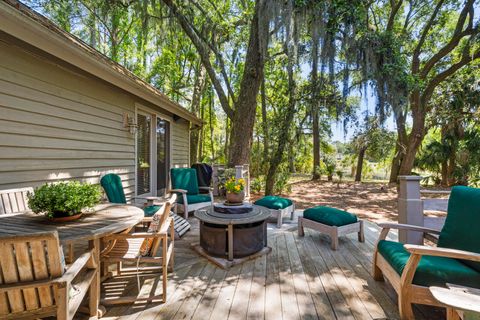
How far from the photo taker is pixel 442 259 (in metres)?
1.95

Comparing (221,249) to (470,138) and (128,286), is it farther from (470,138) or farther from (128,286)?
(470,138)

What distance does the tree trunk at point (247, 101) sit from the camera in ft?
19.5

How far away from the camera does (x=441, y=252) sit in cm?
164

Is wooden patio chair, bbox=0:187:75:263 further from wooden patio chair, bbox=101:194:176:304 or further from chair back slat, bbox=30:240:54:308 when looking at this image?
chair back slat, bbox=30:240:54:308

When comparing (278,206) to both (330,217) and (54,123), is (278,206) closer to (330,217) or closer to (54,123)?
(330,217)

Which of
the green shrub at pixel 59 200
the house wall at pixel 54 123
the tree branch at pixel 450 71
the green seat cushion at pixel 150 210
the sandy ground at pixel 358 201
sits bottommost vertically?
the sandy ground at pixel 358 201

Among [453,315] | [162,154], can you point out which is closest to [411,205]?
[453,315]

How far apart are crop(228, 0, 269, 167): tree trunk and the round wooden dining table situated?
4.17 metres

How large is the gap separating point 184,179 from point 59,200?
3223mm

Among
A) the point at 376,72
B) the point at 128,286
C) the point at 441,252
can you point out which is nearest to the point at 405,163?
the point at 376,72

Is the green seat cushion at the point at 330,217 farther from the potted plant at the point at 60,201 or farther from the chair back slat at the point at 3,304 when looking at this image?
the chair back slat at the point at 3,304

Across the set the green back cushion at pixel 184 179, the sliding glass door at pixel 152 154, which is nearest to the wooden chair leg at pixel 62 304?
the green back cushion at pixel 184 179

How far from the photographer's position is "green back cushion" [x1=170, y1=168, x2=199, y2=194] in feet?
16.3

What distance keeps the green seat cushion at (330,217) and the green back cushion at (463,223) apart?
50.4 inches
